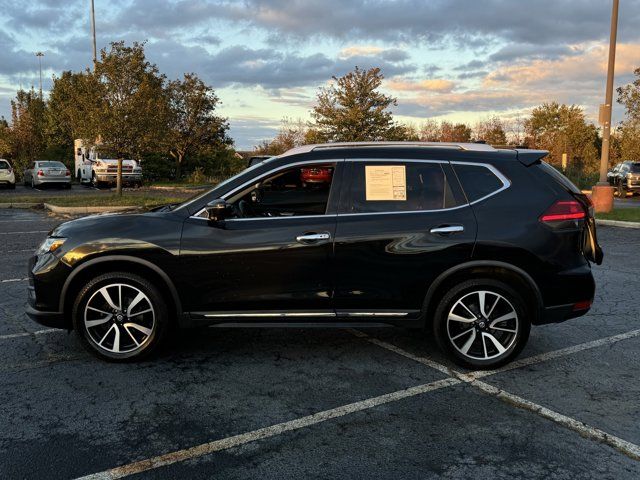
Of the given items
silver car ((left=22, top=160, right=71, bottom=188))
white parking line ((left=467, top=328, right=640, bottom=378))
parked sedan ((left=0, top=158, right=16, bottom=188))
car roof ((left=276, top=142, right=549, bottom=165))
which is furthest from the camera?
parked sedan ((left=0, top=158, right=16, bottom=188))

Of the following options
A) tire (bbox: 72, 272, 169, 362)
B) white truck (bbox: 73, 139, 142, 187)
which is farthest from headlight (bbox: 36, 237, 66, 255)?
white truck (bbox: 73, 139, 142, 187)

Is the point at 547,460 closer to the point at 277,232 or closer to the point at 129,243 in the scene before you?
the point at 277,232

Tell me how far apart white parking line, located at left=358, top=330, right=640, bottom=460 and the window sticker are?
1.37 m

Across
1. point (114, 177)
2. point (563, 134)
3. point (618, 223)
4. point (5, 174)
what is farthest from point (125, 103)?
point (563, 134)

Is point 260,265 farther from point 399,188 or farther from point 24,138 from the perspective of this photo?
point 24,138

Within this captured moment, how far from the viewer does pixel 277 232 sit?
4.30m

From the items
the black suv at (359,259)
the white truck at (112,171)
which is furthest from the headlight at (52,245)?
the white truck at (112,171)

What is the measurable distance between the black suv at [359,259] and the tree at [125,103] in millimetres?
15491

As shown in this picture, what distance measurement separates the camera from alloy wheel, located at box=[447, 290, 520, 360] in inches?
171

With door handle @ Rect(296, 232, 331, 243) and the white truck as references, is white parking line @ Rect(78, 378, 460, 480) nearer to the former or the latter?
door handle @ Rect(296, 232, 331, 243)

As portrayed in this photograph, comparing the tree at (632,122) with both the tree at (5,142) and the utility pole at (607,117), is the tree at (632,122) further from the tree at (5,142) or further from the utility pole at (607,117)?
the tree at (5,142)

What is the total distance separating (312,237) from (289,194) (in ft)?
2.37

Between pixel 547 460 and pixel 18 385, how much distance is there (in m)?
3.58

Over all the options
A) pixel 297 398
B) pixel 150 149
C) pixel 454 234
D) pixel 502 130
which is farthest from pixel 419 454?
pixel 502 130
